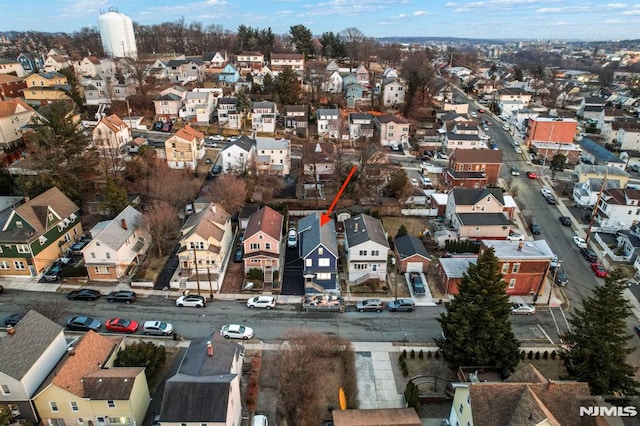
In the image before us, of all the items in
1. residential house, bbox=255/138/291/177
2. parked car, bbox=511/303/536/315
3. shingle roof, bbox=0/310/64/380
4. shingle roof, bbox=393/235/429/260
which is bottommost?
parked car, bbox=511/303/536/315

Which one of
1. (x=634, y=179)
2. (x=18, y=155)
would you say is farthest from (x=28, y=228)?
(x=634, y=179)

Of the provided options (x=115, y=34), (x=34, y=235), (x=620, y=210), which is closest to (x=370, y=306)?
(x=34, y=235)

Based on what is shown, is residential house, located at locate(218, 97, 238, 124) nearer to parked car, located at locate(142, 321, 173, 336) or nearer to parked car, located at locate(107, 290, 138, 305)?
parked car, located at locate(107, 290, 138, 305)

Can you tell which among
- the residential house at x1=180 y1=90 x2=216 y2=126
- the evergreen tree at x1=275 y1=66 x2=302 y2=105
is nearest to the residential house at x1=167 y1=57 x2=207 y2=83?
the residential house at x1=180 y1=90 x2=216 y2=126

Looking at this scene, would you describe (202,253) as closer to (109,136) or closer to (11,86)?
(109,136)

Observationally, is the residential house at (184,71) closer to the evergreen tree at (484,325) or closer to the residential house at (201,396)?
the residential house at (201,396)

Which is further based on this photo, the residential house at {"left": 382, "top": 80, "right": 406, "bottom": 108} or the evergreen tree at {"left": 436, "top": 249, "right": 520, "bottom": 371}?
the residential house at {"left": 382, "top": 80, "right": 406, "bottom": 108}
